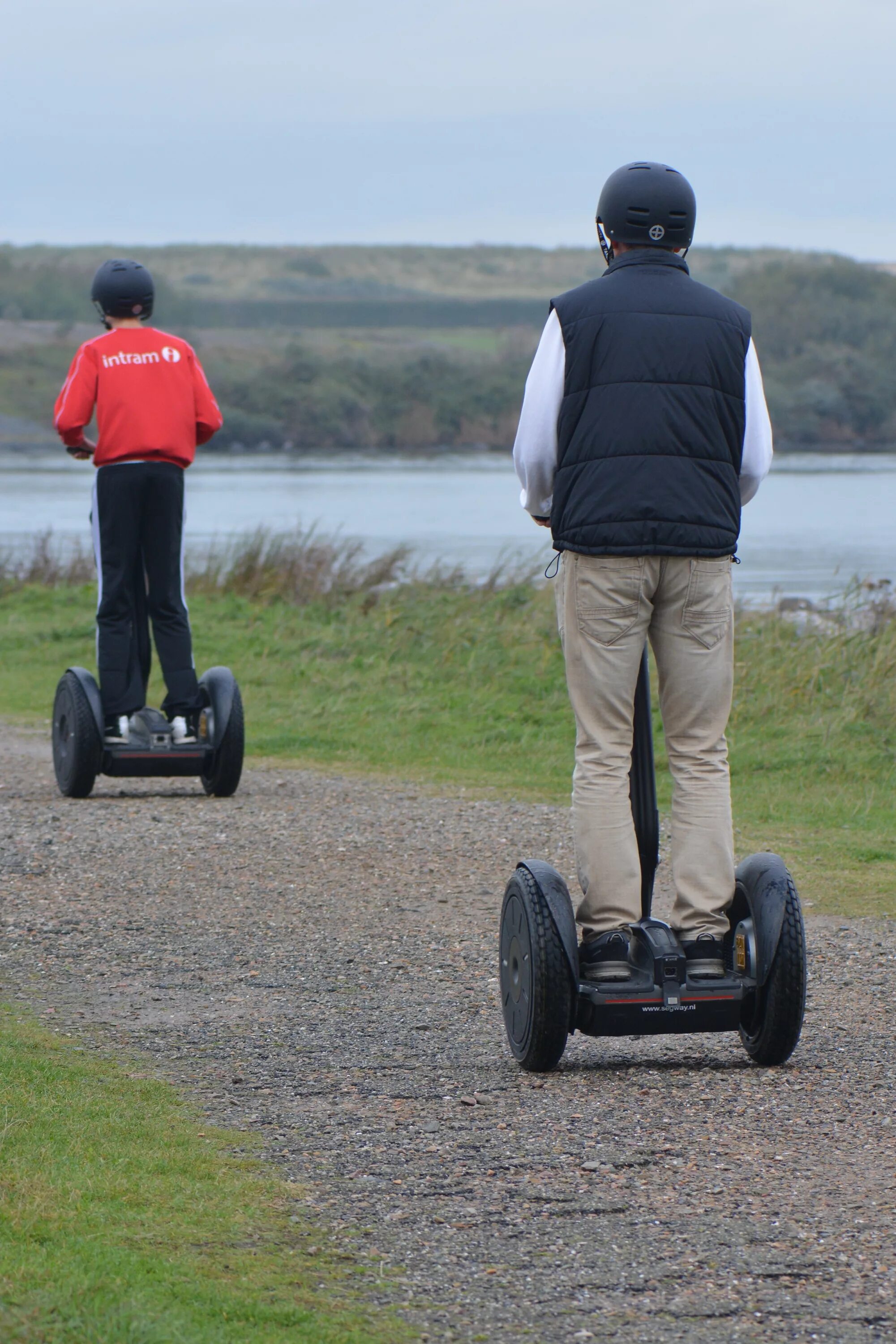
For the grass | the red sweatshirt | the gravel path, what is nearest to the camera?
the grass

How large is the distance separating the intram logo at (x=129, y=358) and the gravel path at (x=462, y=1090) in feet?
6.74

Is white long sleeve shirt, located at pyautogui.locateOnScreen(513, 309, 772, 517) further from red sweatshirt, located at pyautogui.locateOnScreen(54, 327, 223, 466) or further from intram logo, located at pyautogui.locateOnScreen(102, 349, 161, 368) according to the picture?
intram logo, located at pyautogui.locateOnScreen(102, 349, 161, 368)

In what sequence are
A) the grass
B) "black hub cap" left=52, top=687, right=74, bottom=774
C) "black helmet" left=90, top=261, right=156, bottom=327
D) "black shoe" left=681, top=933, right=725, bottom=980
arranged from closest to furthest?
the grass
"black shoe" left=681, top=933, right=725, bottom=980
"black helmet" left=90, top=261, right=156, bottom=327
"black hub cap" left=52, top=687, right=74, bottom=774

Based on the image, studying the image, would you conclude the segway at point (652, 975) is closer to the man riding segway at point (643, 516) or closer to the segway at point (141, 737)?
the man riding segway at point (643, 516)

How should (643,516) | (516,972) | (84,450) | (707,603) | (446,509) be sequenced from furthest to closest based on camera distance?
1. (446,509)
2. (84,450)
3. (516,972)
4. (707,603)
5. (643,516)

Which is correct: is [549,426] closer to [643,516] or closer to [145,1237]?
[643,516]

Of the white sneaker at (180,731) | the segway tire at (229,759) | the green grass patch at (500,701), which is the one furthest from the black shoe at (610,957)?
the white sneaker at (180,731)

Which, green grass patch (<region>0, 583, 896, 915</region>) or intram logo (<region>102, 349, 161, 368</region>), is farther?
green grass patch (<region>0, 583, 896, 915</region>)

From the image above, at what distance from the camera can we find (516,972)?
13.5 feet

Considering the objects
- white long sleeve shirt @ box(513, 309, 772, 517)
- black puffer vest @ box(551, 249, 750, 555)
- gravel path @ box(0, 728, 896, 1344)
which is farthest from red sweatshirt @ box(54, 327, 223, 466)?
black puffer vest @ box(551, 249, 750, 555)

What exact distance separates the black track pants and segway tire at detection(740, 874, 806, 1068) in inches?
177

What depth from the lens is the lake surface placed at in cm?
2803

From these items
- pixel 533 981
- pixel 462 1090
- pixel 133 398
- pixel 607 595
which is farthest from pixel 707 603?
pixel 133 398

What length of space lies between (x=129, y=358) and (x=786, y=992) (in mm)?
4870
